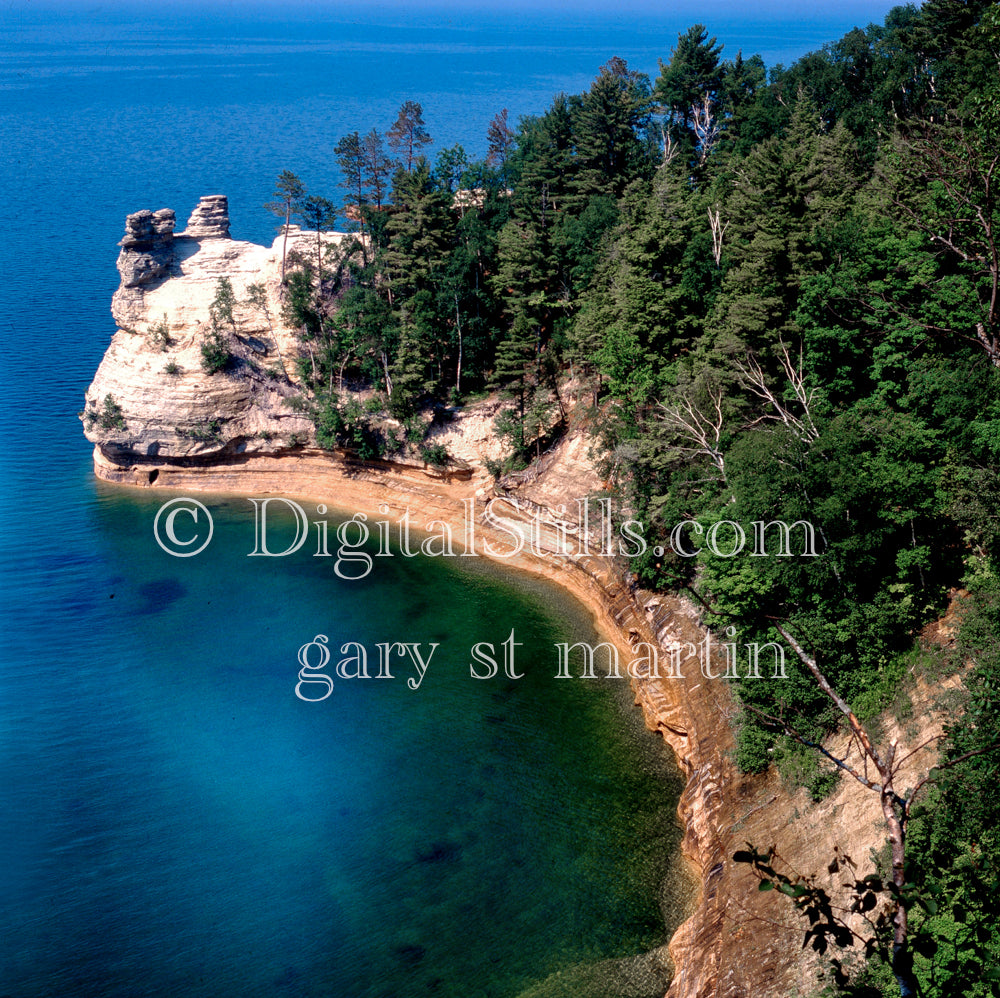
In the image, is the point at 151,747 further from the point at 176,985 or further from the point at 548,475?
the point at 548,475

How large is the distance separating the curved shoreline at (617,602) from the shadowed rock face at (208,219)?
15910mm

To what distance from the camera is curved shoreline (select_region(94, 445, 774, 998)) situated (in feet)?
84.8

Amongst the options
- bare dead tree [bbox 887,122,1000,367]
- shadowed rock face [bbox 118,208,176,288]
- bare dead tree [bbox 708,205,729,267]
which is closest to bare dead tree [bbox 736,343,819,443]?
bare dead tree [bbox 887,122,1000,367]

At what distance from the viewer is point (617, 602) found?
4038 cm

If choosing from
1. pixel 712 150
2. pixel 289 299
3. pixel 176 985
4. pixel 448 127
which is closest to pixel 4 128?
pixel 448 127

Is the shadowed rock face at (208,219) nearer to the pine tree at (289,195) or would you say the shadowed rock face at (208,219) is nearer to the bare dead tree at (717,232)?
the pine tree at (289,195)

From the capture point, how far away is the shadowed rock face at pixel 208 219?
58312mm

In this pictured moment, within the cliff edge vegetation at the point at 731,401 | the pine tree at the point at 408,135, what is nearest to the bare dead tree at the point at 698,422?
the cliff edge vegetation at the point at 731,401

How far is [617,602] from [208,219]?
38948 millimetres

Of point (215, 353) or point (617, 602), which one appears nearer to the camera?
point (617, 602)

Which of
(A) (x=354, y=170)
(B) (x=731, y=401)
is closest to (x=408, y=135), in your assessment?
(A) (x=354, y=170)

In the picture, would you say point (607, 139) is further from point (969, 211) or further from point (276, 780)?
point (276, 780)

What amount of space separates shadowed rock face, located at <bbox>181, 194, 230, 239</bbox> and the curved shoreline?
1591cm

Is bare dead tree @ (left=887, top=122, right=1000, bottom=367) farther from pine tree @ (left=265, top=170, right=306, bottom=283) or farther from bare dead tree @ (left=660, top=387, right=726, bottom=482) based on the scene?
pine tree @ (left=265, top=170, right=306, bottom=283)
